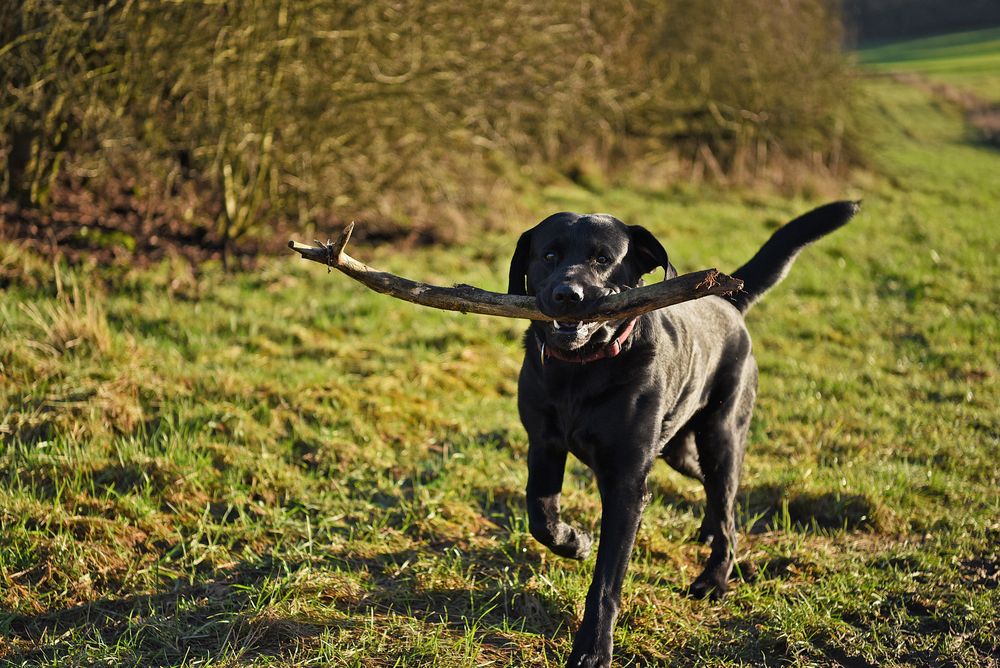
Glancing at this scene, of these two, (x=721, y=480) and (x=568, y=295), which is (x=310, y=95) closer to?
(x=721, y=480)

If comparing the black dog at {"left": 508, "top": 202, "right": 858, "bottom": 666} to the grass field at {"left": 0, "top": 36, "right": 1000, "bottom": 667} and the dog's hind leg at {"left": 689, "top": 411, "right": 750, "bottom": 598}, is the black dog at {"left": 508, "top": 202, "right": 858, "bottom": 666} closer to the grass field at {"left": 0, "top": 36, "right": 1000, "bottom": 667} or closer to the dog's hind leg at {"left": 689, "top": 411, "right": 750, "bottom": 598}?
the dog's hind leg at {"left": 689, "top": 411, "right": 750, "bottom": 598}

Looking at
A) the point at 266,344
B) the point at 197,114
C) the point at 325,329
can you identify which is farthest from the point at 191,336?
the point at 197,114

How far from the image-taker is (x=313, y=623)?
363 centimetres

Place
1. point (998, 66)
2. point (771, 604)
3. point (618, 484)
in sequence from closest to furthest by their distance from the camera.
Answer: point (618, 484) → point (771, 604) → point (998, 66)

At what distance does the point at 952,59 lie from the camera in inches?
1660

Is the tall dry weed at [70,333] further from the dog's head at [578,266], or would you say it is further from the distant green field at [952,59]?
the distant green field at [952,59]

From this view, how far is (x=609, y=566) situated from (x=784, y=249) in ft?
6.60

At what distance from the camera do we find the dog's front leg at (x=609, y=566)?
3.39 meters

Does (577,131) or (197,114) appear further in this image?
(577,131)

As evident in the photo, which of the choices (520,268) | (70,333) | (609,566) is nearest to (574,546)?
(609,566)

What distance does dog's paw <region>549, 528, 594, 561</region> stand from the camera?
3882 mm

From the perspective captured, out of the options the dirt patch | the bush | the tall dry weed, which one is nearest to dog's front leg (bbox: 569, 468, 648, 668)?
the tall dry weed

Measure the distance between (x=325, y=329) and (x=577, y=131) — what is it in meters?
8.24

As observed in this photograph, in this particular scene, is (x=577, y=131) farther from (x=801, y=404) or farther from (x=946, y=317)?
(x=801, y=404)
